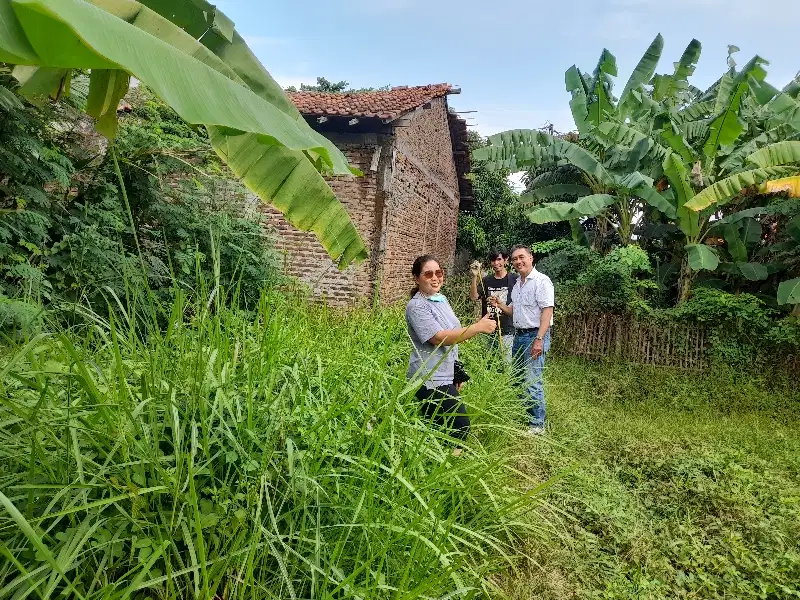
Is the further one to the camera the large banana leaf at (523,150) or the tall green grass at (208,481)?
the large banana leaf at (523,150)

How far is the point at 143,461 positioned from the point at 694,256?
952 centimetres

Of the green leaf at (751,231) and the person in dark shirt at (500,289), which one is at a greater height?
the green leaf at (751,231)

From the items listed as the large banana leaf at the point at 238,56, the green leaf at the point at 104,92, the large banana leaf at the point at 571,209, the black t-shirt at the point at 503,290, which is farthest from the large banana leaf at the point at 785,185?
the green leaf at the point at 104,92

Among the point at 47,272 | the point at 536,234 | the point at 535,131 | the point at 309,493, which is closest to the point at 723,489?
the point at 309,493

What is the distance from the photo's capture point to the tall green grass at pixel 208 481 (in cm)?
155

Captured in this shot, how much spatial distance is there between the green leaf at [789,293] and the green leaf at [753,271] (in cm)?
85

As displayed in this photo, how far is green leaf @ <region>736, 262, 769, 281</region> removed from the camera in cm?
925

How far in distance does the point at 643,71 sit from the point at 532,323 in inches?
335

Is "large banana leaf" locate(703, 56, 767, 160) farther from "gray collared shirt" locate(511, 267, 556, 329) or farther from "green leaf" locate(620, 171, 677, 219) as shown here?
"gray collared shirt" locate(511, 267, 556, 329)

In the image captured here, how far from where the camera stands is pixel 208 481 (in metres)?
1.87

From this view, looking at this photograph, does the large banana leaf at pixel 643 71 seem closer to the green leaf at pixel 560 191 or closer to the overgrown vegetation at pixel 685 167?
the overgrown vegetation at pixel 685 167

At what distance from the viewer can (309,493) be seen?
6.21 feet

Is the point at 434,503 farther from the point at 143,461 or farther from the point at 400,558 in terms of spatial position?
the point at 143,461

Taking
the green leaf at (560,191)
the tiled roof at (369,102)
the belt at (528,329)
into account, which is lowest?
the belt at (528,329)
